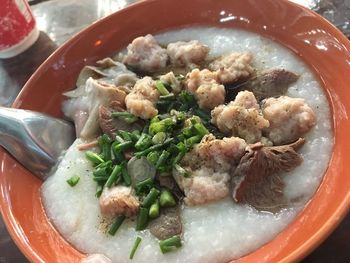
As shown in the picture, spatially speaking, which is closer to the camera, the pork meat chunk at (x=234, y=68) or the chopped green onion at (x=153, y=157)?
the chopped green onion at (x=153, y=157)

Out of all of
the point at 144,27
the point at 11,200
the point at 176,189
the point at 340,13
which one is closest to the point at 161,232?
the point at 176,189

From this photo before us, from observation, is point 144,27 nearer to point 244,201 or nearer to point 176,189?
point 176,189

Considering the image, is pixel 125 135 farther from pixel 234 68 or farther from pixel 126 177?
pixel 234 68

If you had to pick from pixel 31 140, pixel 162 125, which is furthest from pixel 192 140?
pixel 31 140

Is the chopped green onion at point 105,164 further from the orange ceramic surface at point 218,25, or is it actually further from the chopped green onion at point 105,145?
the orange ceramic surface at point 218,25

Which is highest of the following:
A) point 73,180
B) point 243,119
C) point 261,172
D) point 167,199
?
point 243,119

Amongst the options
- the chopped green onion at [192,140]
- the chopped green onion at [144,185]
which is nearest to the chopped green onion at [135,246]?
the chopped green onion at [144,185]
